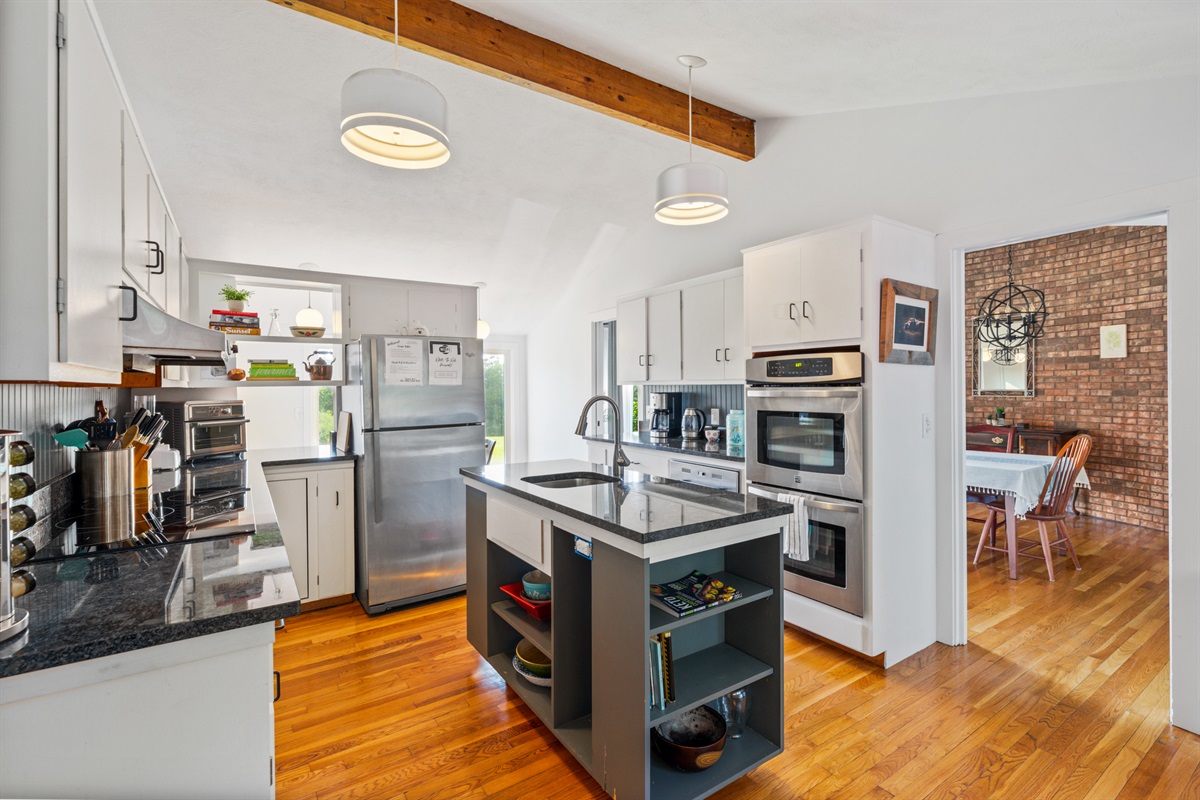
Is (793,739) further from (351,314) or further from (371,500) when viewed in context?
(351,314)

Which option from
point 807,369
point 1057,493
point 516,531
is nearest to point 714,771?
point 516,531

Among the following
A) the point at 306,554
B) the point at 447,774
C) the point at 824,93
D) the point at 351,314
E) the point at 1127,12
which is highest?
the point at 824,93

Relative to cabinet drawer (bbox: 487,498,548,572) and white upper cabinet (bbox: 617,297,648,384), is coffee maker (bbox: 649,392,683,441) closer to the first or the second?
white upper cabinet (bbox: 617,297,648,384)

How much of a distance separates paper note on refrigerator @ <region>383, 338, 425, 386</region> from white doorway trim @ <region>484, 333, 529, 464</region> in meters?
3.23

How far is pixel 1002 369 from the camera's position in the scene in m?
5.84

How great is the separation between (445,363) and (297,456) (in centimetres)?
106

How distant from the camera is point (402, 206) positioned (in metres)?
4.07

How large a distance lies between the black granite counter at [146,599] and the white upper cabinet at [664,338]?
10.0ft

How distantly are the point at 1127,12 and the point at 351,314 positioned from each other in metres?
3.94

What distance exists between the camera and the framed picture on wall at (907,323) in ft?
8.63

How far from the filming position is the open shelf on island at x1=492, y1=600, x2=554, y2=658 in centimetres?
207

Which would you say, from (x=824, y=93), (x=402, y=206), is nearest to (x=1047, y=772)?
(x=824, y=93)

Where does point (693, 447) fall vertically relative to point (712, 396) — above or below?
below

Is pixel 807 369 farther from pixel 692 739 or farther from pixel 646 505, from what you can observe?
pixel 692 739
